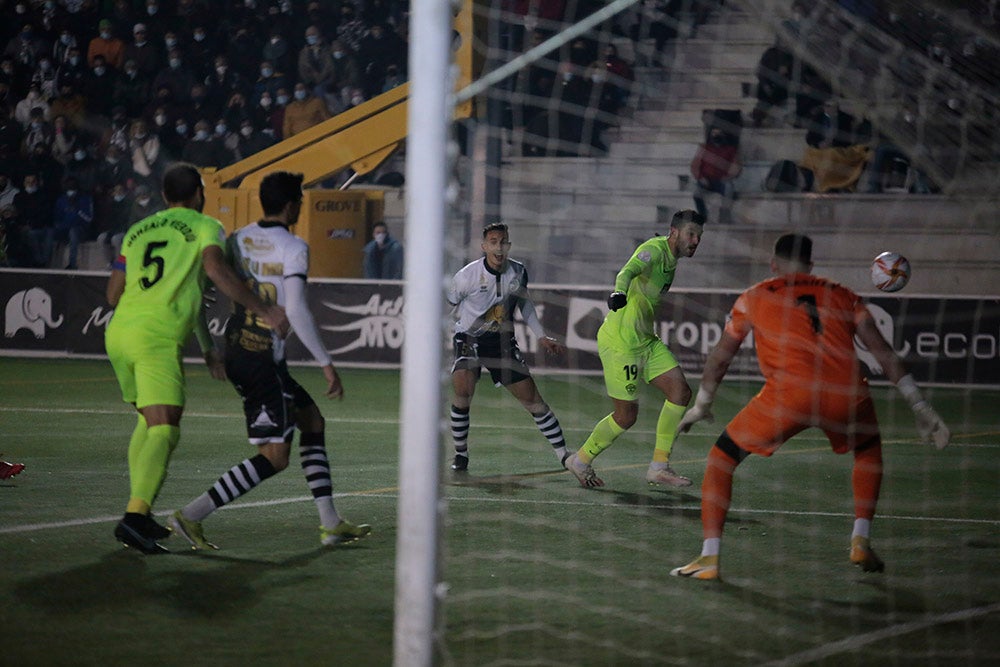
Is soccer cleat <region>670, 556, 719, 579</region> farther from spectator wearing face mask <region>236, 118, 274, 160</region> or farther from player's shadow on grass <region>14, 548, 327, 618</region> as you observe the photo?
spectator wearing face mask <region>236, 118, 274, 160</region>

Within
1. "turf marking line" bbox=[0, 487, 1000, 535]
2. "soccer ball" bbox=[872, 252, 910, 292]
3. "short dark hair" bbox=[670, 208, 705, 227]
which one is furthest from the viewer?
"soccer ball" bbox=[872, 252, 910, 292]

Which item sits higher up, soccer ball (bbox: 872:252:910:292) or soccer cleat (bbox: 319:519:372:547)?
soccer ball (bbox: 872:252:910:292)

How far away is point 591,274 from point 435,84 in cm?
1576

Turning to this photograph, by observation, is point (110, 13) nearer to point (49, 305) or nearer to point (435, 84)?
point (49, 305)

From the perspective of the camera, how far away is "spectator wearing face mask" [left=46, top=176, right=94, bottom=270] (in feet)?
73.5

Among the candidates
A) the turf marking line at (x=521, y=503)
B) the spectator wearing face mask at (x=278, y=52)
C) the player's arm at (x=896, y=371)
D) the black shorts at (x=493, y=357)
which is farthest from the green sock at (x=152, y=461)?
the spectator wearing face mask at (x=278, y=52)

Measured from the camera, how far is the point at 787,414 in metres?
6.38

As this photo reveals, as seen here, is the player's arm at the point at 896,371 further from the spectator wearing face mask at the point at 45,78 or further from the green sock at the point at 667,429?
the spectator wearing face mask at the point at 45,78

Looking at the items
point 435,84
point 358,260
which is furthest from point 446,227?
point 358,260

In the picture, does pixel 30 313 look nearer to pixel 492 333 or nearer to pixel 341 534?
pixel 492 333

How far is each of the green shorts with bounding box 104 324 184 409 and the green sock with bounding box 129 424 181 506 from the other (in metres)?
0.15

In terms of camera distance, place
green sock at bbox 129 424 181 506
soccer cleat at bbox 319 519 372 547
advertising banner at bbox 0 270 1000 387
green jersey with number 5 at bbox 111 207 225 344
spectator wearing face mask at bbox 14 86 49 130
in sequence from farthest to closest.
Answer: spectator wearing face mask at bbox 14 86 49 130 → advertising banner at bbox 0 270 1000 387 → soccer cleat at bbox 319 519 372 547 → green jersey with number 5 at bbox 111 207 225 344 → green sock at bbox 129 424 181 506

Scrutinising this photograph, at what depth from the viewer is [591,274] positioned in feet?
65.0

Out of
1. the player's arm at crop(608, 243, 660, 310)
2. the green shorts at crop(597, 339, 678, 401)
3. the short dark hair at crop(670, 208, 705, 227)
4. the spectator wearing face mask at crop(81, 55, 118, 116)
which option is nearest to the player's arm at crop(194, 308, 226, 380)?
the player's arm at crop(608, 243, 660, 310)
